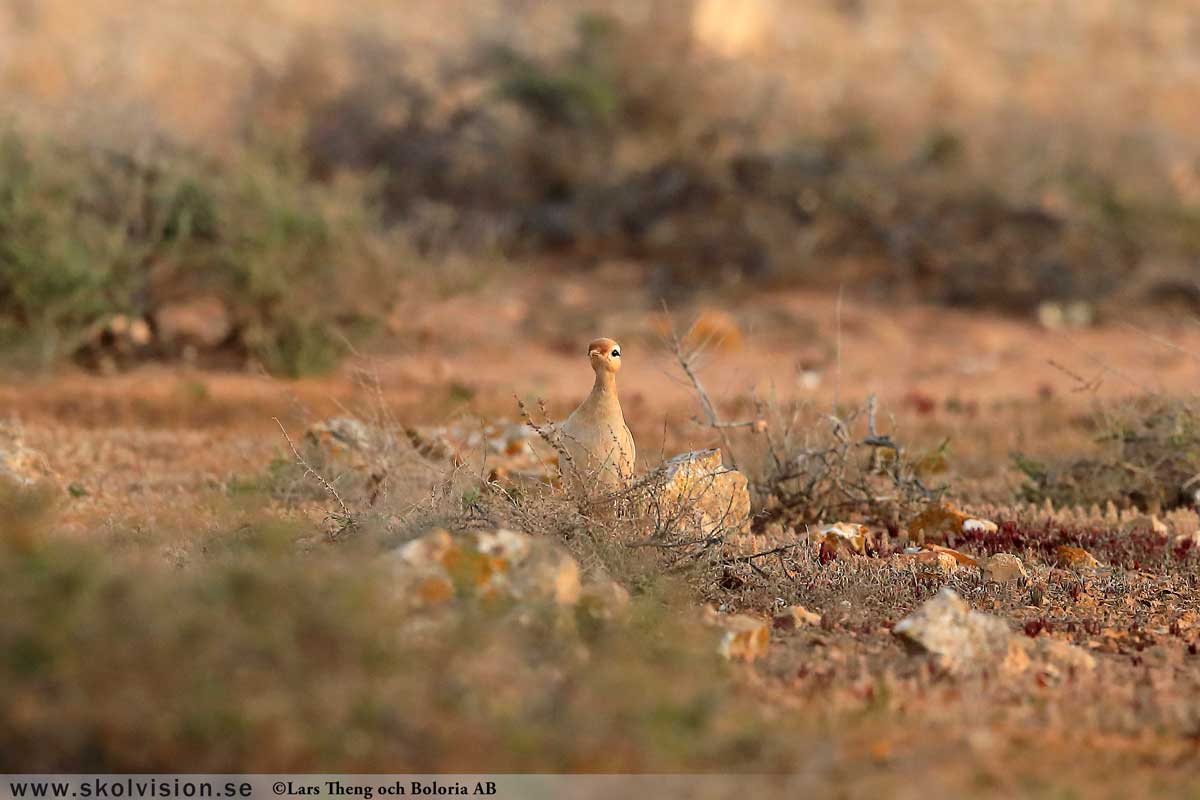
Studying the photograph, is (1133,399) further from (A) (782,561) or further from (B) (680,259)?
(B) (680,259)

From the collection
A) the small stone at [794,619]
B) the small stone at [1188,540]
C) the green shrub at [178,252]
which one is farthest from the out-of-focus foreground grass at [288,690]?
the green shrub at [178,252]

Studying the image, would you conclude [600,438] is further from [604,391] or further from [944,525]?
[944,525]

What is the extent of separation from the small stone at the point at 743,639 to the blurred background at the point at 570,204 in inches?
252

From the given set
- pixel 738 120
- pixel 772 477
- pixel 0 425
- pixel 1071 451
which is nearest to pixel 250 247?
pixel 0 425

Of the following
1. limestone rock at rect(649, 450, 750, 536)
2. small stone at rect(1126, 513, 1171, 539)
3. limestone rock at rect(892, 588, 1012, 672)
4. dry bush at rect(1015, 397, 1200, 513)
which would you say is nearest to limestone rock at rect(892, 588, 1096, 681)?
limestone rock at rect(892, 588, 1012, 672)

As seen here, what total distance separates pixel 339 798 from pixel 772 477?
4.19m

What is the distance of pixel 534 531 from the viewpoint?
504 cm

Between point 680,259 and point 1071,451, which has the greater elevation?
point 1071,451

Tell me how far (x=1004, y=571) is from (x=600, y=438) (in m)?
1.79

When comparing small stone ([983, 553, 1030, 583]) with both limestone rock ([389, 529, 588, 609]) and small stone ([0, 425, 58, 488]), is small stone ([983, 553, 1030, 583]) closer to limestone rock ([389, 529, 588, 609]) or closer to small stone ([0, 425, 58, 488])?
limestone rock ([389, 529, 588, 609])

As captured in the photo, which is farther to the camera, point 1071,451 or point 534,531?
point 1071,451

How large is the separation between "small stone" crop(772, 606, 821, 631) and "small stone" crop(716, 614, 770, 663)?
0.29 meters

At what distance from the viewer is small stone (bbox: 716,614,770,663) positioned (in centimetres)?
444

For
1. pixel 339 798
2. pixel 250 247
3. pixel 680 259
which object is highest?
pixel 339 798
